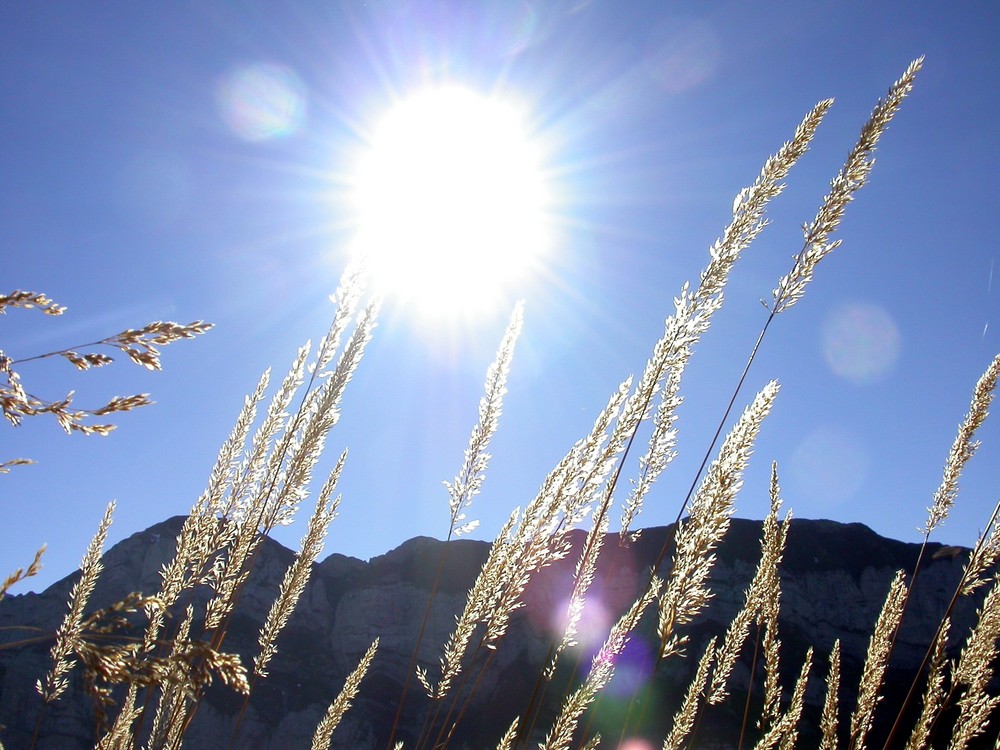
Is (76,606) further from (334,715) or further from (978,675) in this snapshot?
(978,675)

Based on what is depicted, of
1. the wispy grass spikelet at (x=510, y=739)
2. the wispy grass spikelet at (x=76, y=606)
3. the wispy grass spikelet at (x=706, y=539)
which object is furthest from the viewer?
the wispy grass spikelet at (x=76, y=606)

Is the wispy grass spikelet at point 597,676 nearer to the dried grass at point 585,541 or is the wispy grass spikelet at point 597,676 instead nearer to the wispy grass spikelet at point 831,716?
Result: the dried grass at point 585,541

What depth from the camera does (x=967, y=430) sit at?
9.65 feet

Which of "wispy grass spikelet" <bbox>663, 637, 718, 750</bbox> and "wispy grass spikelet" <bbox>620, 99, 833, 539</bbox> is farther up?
"wispy grass spikelet" <bbox>620, 99, 833, 539</bbox>

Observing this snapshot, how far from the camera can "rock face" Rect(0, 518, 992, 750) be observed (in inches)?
1241

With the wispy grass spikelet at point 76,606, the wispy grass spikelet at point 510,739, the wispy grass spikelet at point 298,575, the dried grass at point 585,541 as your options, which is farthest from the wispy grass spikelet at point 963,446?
the wispy grass spikelet at point 76,606

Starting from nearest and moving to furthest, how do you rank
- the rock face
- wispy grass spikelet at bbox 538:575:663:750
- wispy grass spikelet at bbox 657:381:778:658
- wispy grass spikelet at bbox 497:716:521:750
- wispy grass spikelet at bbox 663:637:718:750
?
wispy grass spikelet at bbox 657:381:778:658
wispy grass spikelet at bbox 538:575:663:750
wispy grass spikelet at bbox 497:716:521:750
wispy grass spikelet at bbox 663:637:718:750
the rock face

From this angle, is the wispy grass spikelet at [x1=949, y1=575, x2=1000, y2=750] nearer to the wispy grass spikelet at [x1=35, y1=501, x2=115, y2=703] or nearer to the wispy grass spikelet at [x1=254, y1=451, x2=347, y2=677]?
the wispy grass spikelet at [x1=254, y1=451, x2=347, y2=677]

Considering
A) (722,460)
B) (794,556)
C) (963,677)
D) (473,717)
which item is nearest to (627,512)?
(722,460)

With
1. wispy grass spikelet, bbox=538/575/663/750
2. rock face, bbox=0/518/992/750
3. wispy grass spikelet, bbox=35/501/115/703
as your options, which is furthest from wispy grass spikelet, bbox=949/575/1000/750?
rock face, bbox=0/518/992/750

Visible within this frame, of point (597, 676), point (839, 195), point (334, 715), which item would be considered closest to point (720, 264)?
point (839, 195)

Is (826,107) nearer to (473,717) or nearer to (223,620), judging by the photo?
(223,620)

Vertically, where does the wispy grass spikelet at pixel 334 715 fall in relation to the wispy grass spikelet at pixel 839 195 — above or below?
below

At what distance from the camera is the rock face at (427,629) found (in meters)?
31.5
